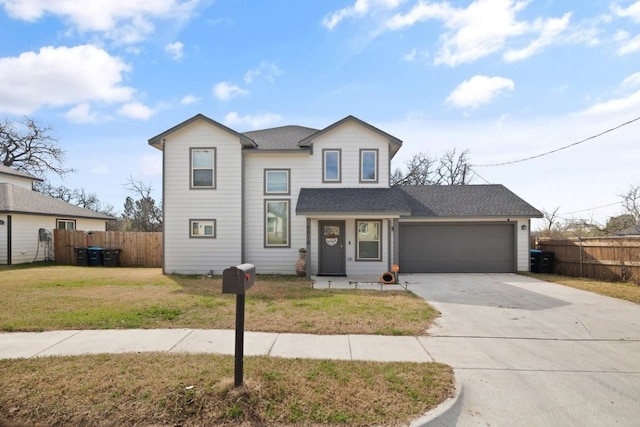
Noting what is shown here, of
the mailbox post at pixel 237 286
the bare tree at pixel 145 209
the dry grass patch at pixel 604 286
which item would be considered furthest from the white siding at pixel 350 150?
the bare tree at pixel 145 209

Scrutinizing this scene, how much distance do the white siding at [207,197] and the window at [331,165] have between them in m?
3.26

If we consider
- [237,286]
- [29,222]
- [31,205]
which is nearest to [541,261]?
[237,286]

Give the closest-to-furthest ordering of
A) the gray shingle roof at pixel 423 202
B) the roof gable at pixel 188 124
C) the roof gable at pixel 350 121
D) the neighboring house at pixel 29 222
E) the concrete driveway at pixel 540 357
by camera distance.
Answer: the concrete driveway at pixel 540 357 → the gray shingle roof at pixel 423 202 → the roof gable at pixel 188 124 → the roof gable at pixel 350 121 → the neighboring house at pixel 29 222

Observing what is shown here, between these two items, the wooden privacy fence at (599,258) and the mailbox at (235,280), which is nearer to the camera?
the mailbox at (235,280)

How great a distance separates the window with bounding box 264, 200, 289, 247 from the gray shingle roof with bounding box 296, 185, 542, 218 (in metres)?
1.04

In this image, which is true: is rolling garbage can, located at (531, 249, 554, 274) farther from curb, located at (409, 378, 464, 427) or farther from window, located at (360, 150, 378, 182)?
curb, located at (409, 378, 464, 427)

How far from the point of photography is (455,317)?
6.84 metres

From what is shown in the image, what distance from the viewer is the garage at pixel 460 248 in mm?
14211

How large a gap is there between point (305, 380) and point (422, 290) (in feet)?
23.5

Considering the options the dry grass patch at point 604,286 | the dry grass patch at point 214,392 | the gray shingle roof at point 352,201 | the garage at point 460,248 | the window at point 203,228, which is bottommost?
the dry grass patch at point 604,286

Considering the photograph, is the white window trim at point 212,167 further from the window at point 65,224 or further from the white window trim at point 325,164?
the window at point 65,224

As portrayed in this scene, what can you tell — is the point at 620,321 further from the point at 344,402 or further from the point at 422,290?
the point at 344,402

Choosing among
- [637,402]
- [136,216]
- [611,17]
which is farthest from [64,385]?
[136,216]

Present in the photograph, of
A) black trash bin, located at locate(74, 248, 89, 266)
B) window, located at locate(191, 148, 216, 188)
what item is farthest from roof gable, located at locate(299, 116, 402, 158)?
black trash bin, located at locate(74, 248, 89, 266)
